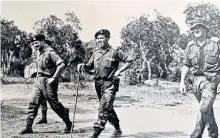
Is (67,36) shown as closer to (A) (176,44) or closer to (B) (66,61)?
(B) (66,61)

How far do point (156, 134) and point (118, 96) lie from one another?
2.64ft

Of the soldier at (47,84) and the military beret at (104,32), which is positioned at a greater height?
the military beret at (104,32)

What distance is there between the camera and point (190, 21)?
5.72 meters

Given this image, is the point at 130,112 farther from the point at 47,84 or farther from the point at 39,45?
the point at 39,45

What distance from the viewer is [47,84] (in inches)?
223

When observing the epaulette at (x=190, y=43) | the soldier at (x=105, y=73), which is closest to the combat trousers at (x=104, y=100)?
the soldier at (x=105, y=73)


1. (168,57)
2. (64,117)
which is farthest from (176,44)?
(64,117)

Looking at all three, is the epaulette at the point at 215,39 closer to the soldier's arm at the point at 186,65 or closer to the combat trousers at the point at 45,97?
the soldier's arm at the point at 186,65

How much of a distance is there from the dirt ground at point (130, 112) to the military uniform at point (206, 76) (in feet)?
0.61

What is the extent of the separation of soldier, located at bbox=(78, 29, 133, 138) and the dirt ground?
0.33m

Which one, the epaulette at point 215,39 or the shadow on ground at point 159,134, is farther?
the shadow on ground at point 159,134

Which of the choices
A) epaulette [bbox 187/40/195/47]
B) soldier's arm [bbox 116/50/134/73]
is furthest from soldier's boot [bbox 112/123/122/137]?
epaulette [bbox 187/40/195/47]

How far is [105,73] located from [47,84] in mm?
838

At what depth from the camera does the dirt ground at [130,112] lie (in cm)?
559
